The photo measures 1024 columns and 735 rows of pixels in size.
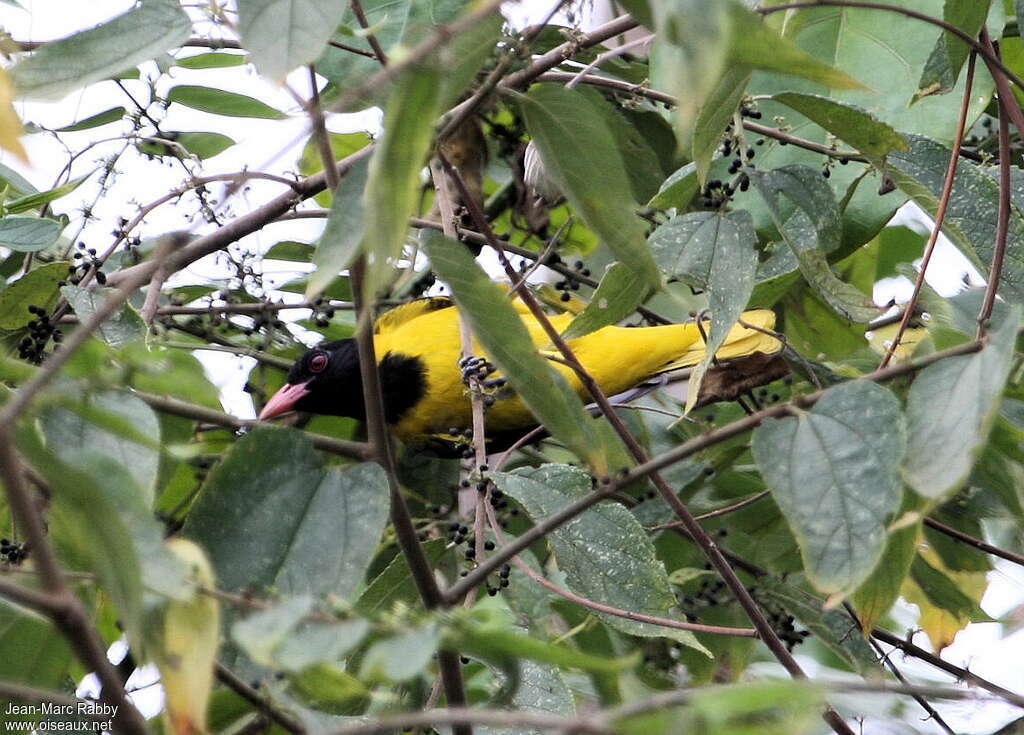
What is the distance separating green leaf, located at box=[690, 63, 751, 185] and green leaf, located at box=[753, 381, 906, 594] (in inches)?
13.8

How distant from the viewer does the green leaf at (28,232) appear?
1.67 meters

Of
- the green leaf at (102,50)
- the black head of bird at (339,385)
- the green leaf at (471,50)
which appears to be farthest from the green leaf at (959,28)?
the black head of bird at (339,385)

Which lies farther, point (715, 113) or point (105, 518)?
point (715, 113)

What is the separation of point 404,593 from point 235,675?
0.54 metres

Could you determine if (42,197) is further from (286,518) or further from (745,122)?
(745,122)

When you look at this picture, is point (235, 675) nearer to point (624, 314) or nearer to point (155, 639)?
point (155, 639)

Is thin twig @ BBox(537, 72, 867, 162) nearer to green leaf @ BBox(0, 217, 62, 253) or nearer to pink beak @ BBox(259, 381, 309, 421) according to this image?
green leaf @ BBox(0, 217, 62, 253)

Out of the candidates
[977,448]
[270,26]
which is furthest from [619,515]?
[270,26]

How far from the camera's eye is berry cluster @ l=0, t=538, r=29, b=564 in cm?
145

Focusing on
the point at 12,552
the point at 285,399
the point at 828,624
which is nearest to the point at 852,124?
the point at 828,624

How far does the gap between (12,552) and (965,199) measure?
1.29 metres

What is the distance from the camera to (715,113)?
4.28ft

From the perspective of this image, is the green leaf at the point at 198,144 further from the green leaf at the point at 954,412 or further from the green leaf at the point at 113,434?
the green leaf at the point at 954,412

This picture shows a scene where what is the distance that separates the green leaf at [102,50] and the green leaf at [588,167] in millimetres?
350
